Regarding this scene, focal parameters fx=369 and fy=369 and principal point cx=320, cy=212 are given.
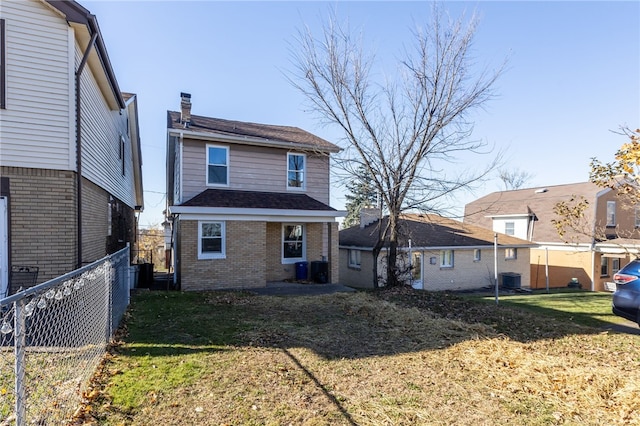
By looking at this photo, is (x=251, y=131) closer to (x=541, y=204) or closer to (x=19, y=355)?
(x=19, y=355)

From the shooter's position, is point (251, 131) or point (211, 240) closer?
point (211, 240)

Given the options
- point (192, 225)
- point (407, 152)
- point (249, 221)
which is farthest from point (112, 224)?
point (407, 152)

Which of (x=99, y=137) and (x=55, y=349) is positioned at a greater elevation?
(x=99, y=137)

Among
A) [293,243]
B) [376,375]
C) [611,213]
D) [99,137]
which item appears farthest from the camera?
[611,213]

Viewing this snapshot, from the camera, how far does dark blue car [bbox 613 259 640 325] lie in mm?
7109

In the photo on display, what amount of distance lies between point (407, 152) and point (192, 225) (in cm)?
738

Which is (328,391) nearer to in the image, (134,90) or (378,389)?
(378,389)

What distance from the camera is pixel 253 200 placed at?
1332 centimetres

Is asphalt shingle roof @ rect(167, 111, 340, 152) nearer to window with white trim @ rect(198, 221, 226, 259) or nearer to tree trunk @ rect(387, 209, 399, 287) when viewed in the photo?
window with white trim @ rect(198, 221, 226, 259)

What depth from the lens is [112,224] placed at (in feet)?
46.8

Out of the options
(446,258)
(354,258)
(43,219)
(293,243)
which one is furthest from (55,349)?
(446,258)

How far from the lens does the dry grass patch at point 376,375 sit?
3760mm

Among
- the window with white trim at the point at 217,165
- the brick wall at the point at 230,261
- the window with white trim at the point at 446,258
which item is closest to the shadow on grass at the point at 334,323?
the brick wall at the point at 230,261

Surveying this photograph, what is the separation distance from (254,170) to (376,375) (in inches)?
420
